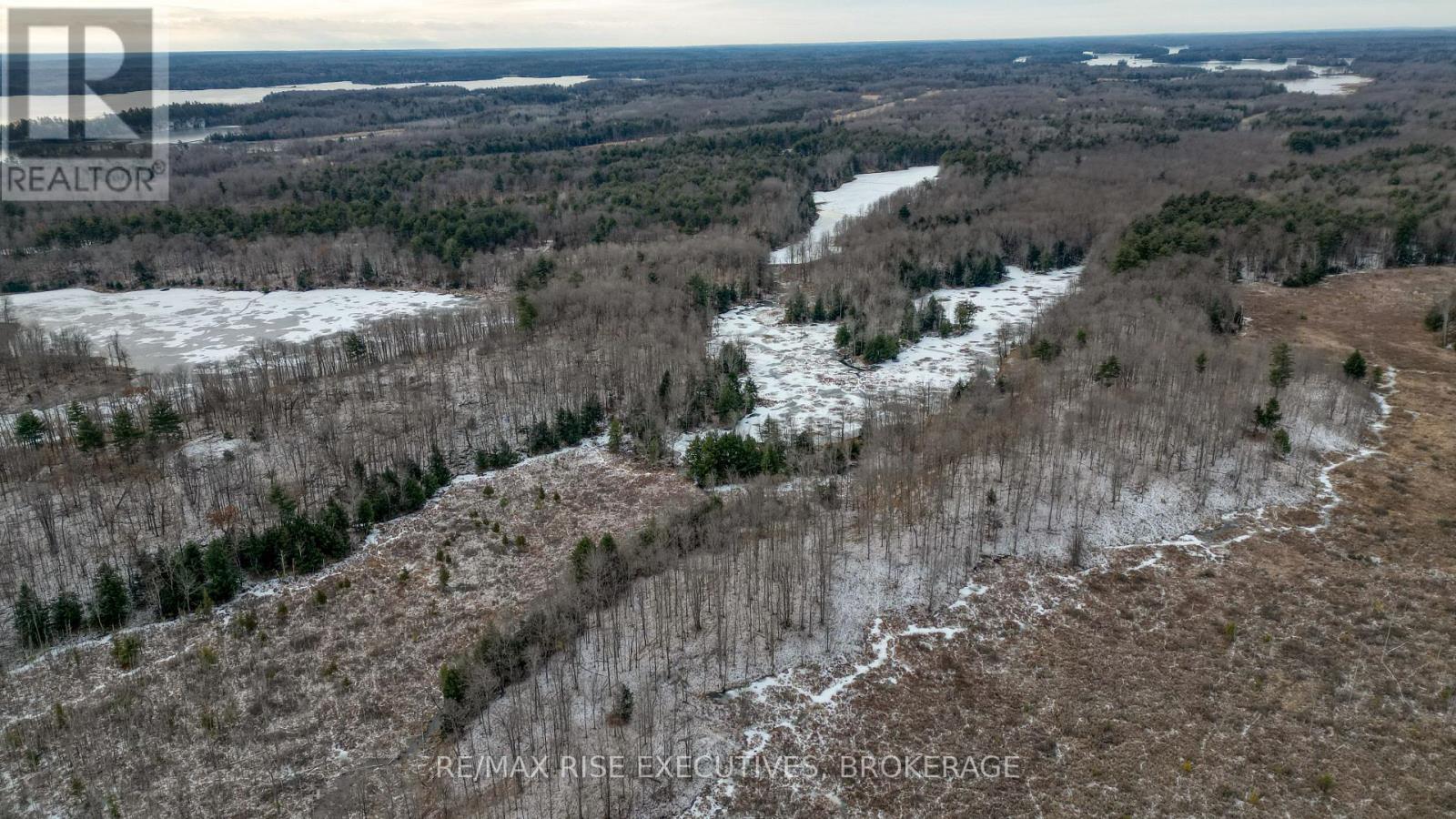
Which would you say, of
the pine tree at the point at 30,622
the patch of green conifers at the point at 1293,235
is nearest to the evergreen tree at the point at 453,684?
the pine tree at the point at 30,622

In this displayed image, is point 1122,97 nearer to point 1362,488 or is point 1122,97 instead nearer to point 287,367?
point 1362,488

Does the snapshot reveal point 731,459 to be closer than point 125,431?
No

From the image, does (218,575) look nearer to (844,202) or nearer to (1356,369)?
(1356,369)

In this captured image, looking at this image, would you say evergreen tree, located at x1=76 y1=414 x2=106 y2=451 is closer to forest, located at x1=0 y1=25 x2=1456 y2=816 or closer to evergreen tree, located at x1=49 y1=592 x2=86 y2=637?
forest, located at x1=0 y1=25 x2=1456 y2=816

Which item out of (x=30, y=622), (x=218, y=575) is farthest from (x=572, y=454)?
(x=30, y=622)

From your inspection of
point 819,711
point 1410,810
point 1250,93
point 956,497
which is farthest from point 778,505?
point 1250,93
